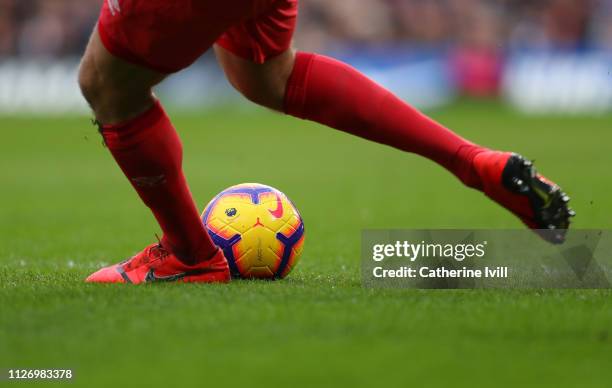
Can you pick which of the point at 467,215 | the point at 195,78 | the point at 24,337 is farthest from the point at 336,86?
the point at 195,78

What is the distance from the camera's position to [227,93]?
19453 mm

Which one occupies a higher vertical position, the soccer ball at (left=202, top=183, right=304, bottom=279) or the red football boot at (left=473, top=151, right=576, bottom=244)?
the red football boot at (left=473, top=151, right=576, bottom=244)

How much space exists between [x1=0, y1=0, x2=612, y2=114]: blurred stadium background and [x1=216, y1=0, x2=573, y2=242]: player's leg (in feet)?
44.6

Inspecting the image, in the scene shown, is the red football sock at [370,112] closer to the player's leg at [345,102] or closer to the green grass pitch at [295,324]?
the player's leg at [345,102]

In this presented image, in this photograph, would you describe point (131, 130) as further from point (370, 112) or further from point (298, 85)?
point (370, 112)

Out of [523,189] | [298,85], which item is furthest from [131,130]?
[523,189]

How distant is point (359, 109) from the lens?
3709 millimetres

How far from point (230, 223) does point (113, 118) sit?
35.7 inches

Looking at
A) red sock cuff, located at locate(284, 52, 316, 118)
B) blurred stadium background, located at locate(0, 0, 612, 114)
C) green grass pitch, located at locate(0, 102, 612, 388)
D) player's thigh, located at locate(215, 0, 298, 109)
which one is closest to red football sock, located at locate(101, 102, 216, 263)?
green grass pitch, located at locate(0, 102, 612, 388)

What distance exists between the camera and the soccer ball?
4.16 meters

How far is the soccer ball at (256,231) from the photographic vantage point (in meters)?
4.16

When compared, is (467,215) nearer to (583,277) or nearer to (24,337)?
(583,277)

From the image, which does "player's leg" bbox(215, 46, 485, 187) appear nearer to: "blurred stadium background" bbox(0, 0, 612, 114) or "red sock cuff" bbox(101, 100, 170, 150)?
"red sock cuff" bbox(101, 100, 170, 150)

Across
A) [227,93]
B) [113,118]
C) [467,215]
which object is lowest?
[227,93]
